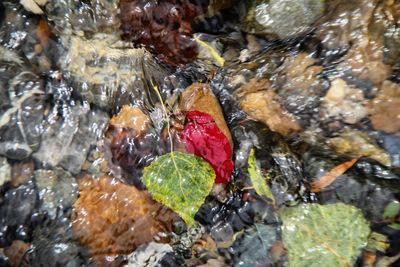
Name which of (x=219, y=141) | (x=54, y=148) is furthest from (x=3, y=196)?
(x=219, y=141)

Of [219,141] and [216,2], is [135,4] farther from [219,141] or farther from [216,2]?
[219,141]

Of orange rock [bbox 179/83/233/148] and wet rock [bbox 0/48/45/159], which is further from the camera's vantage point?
orange rock [bbox 179/83/233/148]

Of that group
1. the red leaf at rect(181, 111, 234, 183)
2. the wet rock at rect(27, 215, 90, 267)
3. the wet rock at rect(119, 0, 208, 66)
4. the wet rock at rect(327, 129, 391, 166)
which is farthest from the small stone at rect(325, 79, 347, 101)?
the wet rock at rect(27, 215, 90, 267)

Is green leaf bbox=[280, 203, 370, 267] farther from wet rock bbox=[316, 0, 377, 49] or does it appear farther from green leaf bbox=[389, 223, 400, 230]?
wet rock bbox=[316, 0, 377, 49]

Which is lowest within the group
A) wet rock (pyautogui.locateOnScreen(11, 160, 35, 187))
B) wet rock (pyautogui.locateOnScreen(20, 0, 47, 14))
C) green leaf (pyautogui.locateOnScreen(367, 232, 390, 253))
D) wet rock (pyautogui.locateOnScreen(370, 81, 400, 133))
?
green leaf (pyautogui.locateOnScreen(367, 232, 390, 253))

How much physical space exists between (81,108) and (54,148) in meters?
0.34

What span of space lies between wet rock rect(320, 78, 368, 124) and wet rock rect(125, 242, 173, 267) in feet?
4.76

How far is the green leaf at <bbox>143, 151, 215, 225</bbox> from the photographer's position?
2.56 meters

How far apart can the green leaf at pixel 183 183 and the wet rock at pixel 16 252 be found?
915mm

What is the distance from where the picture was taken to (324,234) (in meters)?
2.41

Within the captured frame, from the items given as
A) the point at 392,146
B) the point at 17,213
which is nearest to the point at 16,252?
the point at 17,213

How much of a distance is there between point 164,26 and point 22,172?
146cm

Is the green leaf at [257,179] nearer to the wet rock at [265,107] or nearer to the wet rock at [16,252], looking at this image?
the wet rock at [265,107]

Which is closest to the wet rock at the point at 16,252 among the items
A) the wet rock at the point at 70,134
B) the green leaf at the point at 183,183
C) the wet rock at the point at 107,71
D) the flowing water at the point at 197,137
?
the flowing water at the point at 197,137
